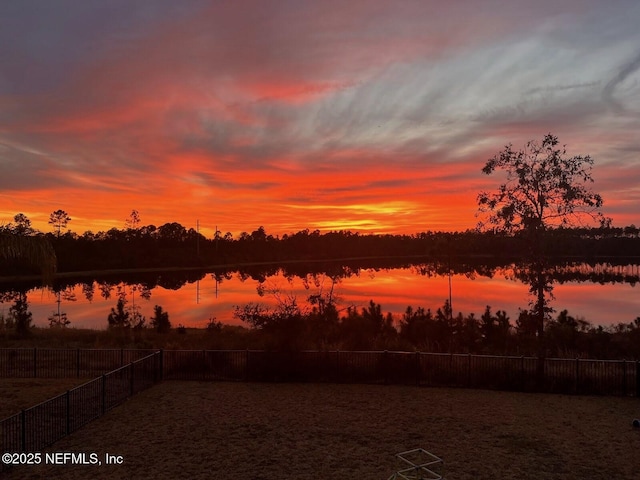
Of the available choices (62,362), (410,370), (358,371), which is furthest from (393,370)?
(62,362)

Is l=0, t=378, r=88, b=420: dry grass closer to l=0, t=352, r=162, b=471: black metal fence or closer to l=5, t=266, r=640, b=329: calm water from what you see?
l=0, t=352, r=162, b=471: black metal fence

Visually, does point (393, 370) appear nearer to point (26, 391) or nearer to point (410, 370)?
point (410, 370)

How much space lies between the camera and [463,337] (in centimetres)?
2759

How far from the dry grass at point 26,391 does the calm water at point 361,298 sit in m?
23.1

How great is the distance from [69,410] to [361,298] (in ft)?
158

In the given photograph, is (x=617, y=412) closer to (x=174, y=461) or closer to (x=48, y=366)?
(x=174, y=461)

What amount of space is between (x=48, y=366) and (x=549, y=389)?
782 inches

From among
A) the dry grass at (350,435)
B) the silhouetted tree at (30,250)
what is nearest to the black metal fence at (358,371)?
the dry grass at (350,435)

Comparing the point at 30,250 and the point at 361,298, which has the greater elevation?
the point at 30,250

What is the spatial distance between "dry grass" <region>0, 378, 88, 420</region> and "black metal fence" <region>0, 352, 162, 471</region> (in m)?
1.25

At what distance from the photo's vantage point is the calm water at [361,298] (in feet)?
161

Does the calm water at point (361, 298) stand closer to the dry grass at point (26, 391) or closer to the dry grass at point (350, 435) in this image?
the dry grass at point (26, 391)

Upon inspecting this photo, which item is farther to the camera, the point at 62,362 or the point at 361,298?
the point at 361,298

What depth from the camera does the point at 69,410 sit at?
1323 cm
